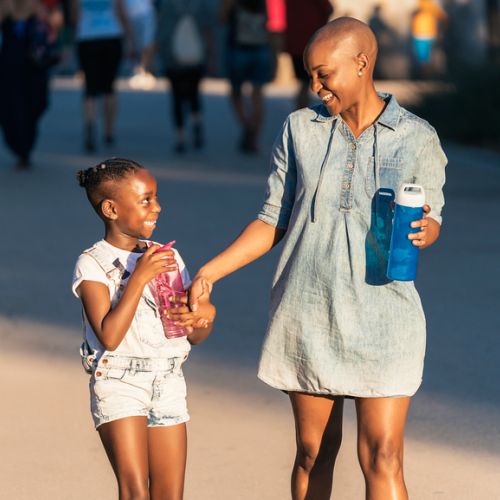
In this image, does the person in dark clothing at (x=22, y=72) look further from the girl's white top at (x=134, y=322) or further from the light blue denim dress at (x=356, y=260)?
the light blue denim dress at (x=356, y=260)

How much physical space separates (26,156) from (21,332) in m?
6.49

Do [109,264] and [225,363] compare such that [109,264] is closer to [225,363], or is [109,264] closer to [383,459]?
[383,459]

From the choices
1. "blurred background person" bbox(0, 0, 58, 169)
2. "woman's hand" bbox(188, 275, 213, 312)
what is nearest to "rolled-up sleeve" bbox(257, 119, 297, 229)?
"woman's hand" bbox(188, 275, 213, 312)

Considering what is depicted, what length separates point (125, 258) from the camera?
414cm

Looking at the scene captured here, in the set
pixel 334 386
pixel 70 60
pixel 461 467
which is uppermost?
pixel 334 386

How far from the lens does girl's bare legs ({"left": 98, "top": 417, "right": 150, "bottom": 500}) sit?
4035 millimetres

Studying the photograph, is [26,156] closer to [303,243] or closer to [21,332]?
[21,332]

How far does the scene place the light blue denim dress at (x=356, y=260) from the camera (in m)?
4.03

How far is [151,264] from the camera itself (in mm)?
3945

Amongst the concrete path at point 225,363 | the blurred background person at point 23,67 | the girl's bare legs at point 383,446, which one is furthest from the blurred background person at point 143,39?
the girl's bare legs at point 383,446

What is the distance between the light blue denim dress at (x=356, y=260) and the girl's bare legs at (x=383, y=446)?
0.16 ft

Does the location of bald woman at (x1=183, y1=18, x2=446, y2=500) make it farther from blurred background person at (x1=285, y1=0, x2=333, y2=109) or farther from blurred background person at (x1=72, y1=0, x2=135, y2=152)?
blurred background person at (x1=72, y1=0, x2=135, y2=152)

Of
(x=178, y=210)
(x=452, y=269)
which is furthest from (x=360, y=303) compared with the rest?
(x=178, y=210)

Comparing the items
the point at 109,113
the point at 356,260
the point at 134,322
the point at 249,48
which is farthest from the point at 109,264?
the point at 109,113
